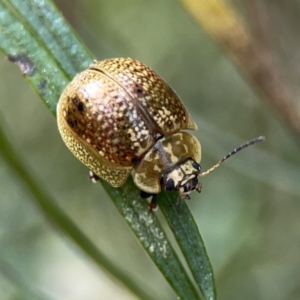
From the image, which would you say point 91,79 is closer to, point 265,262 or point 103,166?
point 103,166

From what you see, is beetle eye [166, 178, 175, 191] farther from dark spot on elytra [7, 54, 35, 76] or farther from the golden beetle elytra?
dark spot on elytra [7, 54, 35, 76]

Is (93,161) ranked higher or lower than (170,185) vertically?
higher

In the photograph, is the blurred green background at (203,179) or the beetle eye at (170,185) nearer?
the beetle eye at (170,185)

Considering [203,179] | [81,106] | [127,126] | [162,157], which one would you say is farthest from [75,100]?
[203,179]

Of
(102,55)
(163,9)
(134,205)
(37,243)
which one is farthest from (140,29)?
(134,205)

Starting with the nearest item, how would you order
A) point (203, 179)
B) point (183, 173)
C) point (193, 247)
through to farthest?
point (193, 247) < point (183, 173) < point (203, 179)

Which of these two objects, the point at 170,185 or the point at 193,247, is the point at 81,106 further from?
the point at 193,247

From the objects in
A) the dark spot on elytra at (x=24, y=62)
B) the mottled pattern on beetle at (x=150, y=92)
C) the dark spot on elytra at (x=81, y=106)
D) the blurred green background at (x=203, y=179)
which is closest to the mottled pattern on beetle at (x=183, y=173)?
the mottled pattern on beetle at (x=150, y=92)

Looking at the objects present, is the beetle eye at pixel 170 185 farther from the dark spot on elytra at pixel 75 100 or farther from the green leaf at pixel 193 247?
the dark spot on elytra at pixel 75 100
